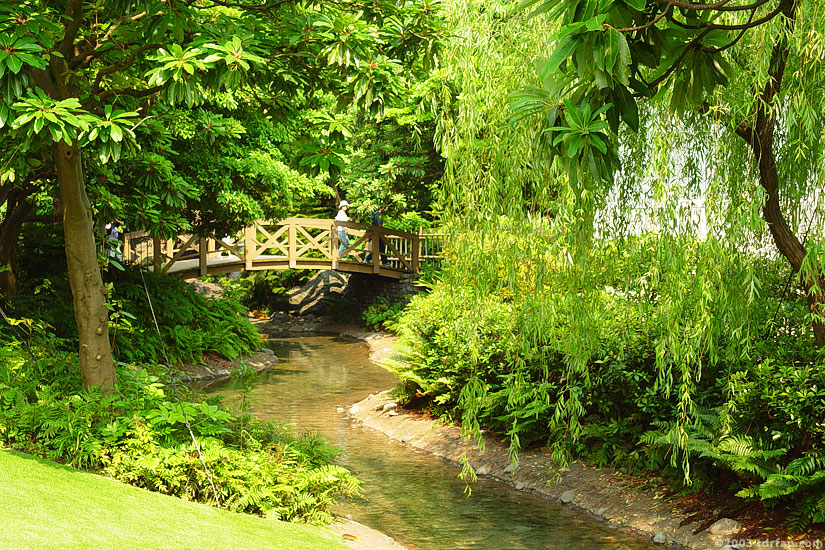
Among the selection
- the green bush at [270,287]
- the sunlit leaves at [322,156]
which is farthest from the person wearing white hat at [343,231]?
the sunlit leaves at [322,156]

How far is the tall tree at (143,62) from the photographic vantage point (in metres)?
6.06

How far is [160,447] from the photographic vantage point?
7363 mm

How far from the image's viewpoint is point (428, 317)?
562 inches

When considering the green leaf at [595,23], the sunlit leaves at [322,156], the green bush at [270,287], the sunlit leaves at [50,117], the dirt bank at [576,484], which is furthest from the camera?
the green bush at [270,287]

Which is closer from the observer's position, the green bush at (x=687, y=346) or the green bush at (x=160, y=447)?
the green bush at (x=687, y=346)

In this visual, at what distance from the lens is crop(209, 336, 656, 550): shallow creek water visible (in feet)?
28.0

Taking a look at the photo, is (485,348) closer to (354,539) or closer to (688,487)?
(688,487)

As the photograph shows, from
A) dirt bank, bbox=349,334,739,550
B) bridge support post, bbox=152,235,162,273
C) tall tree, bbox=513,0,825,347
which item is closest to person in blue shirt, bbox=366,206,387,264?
bridge support post, bbox=152,235,162,273

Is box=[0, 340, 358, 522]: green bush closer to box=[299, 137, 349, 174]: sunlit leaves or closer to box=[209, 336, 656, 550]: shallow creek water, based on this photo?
box=[209, 336, 656, 550]: shallow creek water

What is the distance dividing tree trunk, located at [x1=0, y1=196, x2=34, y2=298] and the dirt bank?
23.6ft

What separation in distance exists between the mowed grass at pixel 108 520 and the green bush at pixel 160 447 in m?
0.30

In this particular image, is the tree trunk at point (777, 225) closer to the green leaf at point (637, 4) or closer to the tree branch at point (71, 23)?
the green leaf at point (637, 4)

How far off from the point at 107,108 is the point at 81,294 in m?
2.54

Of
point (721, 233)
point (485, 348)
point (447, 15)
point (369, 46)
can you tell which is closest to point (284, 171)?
point (485, 348)
